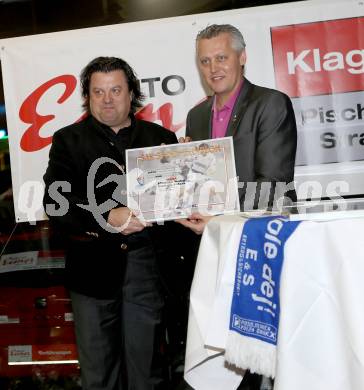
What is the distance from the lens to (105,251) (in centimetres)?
228

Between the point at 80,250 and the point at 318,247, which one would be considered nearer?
the point at 318,247

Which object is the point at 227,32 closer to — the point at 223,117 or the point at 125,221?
the point at 223,117

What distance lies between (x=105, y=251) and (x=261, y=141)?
2.90 ft

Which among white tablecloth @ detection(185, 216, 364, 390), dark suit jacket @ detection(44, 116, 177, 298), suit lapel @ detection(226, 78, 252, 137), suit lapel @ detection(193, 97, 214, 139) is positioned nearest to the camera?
white tablecloth @ detection(185, 216, 364, 390)

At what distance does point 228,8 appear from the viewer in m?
3.11

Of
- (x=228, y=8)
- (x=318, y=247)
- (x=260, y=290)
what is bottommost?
(x=260, y=290)

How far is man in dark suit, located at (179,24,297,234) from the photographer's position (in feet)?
8.15

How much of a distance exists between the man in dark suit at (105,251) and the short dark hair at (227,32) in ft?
1.69

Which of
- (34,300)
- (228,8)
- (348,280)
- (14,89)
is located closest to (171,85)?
(228,8)

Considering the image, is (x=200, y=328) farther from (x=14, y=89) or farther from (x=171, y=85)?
(x=14, y=89)

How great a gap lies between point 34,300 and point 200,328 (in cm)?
168

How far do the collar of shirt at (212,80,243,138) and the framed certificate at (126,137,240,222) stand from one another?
0.44 meters

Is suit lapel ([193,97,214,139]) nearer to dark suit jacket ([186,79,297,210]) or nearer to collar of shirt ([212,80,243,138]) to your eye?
collar of shirt ([212,80,243,138])

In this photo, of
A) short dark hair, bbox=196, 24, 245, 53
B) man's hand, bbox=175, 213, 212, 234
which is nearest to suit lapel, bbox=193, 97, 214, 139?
short dark hair, bbox=196, 24, 245, 53
